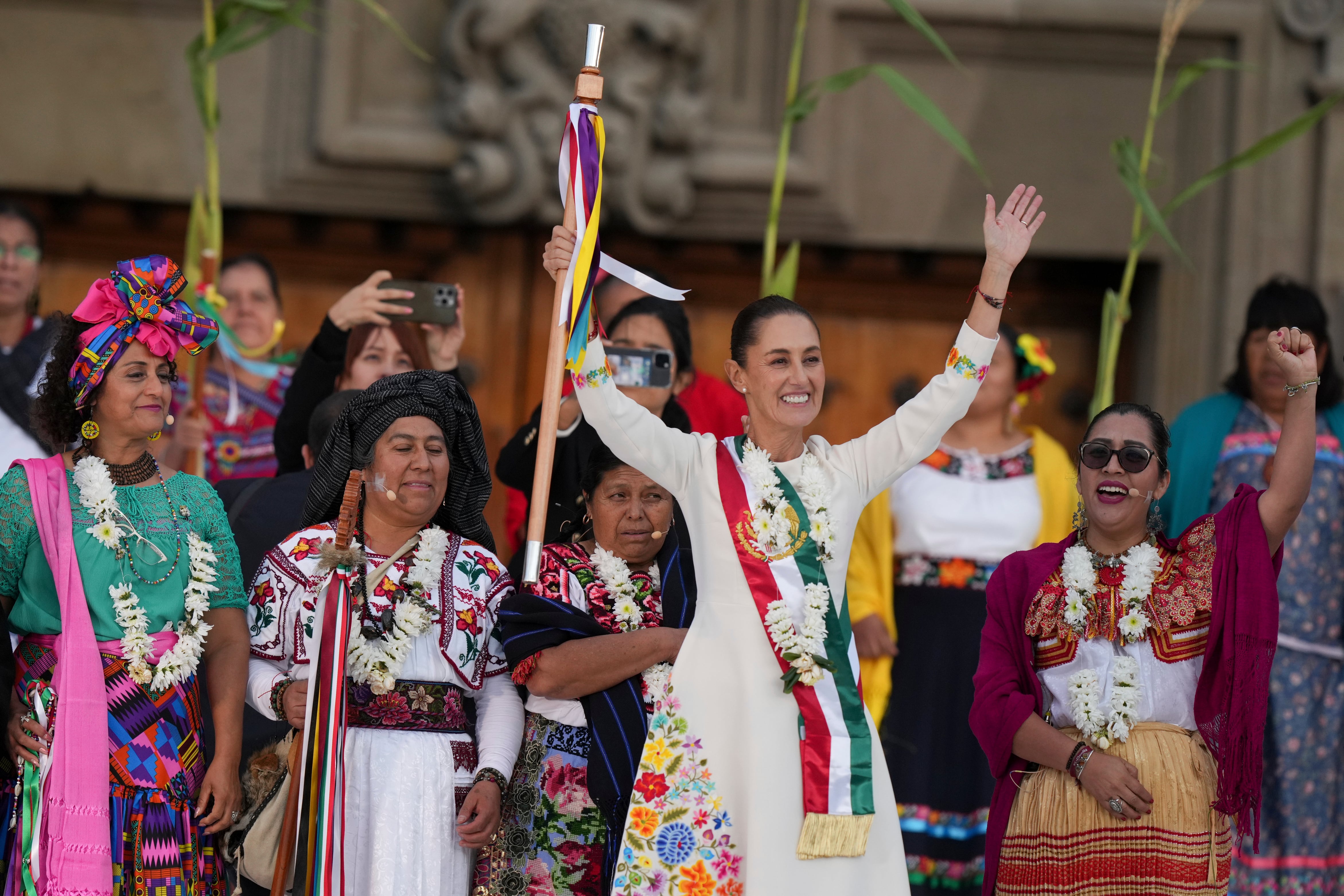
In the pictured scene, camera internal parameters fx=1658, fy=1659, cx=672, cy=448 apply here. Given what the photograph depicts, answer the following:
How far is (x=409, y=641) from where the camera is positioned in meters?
3.45

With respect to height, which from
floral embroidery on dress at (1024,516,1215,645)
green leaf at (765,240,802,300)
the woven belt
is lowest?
floral embroidery on dress at (1024,516,1215,645)

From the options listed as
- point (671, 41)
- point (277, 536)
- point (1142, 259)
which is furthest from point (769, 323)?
point (1142, 259)

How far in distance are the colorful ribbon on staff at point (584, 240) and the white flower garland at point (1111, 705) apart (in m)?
1.19

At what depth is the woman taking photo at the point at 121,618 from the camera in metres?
3.26

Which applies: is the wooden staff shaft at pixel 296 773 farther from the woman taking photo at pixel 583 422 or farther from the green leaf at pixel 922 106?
the green leaf at pixel 922 106

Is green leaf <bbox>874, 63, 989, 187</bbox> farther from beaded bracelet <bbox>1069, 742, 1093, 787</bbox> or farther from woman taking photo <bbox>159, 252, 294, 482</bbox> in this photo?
woman taking photo <bbox>159, 252, 294, 482</bbox>

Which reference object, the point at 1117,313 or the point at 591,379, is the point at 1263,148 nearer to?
the point at 1117,313

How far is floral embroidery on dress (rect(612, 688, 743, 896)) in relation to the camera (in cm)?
324

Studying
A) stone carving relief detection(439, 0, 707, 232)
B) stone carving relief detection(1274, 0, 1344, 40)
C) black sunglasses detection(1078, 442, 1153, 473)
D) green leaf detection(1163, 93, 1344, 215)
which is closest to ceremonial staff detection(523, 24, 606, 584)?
black sunglasses detection(1078, 442, 1153, 473)

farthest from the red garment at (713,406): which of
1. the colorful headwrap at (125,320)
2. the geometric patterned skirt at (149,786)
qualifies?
the geometric patterned skirt at (149,786)

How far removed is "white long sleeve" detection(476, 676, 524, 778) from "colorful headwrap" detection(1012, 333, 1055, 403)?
90.9 inches

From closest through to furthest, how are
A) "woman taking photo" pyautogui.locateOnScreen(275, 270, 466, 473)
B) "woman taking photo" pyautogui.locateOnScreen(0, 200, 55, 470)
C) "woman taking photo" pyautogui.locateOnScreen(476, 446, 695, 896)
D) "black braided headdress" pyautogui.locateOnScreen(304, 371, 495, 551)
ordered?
"woman taking photo" pyautogui.locateOnScreen(476, 446, 695, 896)
"black braided headdress" pyautogui.locateOnScreen(304, 371, 495, 551)
"woman taking photo" pyautogui.locateOnScreen(275, 270, 466, 473)
"woman taking photo" pyautogui.locateOnScreen(0, 200, 55, 470)

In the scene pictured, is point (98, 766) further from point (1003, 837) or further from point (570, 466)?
point (1003, 837)

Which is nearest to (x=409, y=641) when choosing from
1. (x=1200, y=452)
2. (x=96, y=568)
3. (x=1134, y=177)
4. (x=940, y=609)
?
(x=96, y=568)
